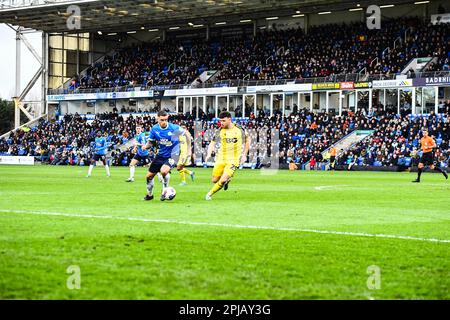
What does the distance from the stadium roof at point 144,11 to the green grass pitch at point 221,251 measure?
2146 inches

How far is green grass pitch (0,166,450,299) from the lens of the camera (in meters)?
6.68

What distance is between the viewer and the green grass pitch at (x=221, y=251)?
6.68 meters

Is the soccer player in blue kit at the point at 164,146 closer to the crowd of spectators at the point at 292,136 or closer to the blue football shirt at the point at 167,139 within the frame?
the blue football shirt at the point at 167,139

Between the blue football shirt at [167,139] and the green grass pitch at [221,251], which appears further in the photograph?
the blue football shirt at [167,139]

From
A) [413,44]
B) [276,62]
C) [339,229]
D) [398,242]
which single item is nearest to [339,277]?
[398,242]

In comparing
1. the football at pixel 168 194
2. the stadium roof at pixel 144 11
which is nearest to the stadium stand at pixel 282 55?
the stadium roof at pixel 144 11

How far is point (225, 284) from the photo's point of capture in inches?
271

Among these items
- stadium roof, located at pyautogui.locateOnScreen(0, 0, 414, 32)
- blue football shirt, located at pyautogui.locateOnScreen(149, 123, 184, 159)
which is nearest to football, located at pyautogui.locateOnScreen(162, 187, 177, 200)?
blue football shirt, located at pyautogui.locateOnScreen(149, 123, 184, 159)

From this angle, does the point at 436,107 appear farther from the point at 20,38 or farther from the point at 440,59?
the point at 20,38

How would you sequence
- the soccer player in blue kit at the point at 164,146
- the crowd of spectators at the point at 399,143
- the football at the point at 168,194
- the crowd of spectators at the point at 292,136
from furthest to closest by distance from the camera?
1. the crowd of spectators at the point at 292,136
2. the crowd of spectators at the point at 399,143
3. the soccer player in blue kit at the point at 164,146
4. the football at the point at 168,194

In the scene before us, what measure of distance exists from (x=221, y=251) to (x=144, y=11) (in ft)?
223

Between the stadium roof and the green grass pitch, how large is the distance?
54.5m

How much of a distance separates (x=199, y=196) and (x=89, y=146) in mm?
49017

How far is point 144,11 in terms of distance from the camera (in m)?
74.6
